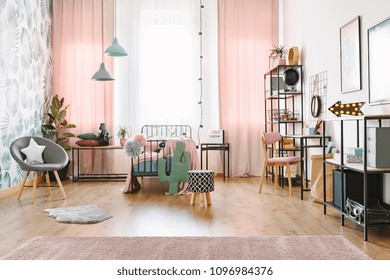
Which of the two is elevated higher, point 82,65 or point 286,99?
point 82,65

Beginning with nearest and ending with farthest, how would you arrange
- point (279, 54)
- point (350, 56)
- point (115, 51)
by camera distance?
point (350, 56), point (115, 51), point (279, 54)

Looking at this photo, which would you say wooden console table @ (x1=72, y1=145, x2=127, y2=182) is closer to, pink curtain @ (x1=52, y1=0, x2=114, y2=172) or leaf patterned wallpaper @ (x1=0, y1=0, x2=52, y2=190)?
pink curtain @ (x1=52, y1=0, x2=114, y2=172)

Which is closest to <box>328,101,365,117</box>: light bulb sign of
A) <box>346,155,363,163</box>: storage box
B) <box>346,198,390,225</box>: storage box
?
<box>346,155,363,163</box>: storage box

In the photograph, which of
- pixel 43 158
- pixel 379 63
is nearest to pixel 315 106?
pixel 379 63

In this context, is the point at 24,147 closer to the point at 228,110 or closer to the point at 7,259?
the point at 7,259

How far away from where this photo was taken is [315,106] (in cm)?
548

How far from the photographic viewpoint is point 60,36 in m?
7.01

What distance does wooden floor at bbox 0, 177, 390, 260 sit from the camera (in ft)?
11.0

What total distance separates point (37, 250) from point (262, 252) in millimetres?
1524

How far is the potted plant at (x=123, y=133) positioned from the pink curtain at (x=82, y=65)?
16 cm

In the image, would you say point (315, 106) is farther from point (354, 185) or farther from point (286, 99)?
point (354, 185)

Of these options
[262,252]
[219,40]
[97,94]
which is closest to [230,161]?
[219,40]

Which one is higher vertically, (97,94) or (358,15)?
(358,15)

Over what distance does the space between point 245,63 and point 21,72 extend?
11.6ft
